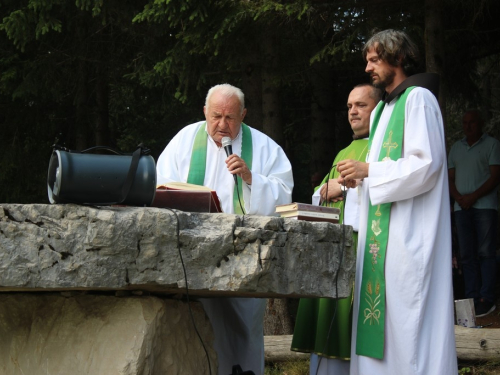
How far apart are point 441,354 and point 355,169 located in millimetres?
1039

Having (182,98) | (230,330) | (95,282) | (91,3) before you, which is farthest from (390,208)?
(91,3)

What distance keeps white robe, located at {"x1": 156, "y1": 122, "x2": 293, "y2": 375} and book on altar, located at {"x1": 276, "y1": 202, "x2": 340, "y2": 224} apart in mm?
845

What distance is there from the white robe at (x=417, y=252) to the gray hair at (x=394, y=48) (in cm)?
24

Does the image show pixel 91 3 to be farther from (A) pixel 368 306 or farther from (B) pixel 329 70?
(A) pixel 368 306

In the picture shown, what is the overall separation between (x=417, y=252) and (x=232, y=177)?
150 cm

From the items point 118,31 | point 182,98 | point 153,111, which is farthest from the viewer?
point 153,111

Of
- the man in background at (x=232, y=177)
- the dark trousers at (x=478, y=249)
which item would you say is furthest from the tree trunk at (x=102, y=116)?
the man in background at (x=232, y=177)

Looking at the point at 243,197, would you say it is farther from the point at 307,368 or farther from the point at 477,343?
the point at 477,343

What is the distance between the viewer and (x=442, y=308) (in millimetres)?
4023

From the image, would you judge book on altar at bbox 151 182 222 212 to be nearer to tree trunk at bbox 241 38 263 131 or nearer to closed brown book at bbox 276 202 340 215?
closed brown book at bbox 276 202 340 215

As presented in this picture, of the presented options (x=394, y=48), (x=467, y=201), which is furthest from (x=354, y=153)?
(x=467, y=201)

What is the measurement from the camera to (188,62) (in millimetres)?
7539

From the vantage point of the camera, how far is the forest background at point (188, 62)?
22.4 ft

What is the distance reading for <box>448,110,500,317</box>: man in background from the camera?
296 inches
